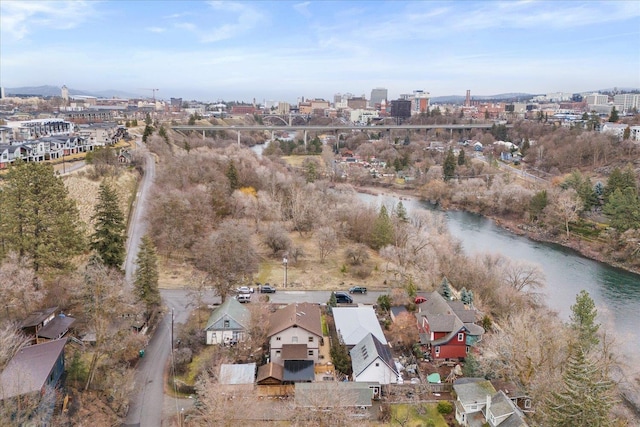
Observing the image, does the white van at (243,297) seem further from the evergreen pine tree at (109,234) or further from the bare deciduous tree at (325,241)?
the bare deciduous tree at (325,241)

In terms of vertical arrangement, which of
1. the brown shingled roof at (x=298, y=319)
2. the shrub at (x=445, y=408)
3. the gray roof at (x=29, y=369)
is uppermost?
the gray roof at (x=29, y=369)

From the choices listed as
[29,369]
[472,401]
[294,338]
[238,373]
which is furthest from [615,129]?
[29,369]

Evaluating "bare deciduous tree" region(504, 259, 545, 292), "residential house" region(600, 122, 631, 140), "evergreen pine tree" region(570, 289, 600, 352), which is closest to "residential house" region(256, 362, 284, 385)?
"evergreen pine tree" region(570, 289, 600, 352)

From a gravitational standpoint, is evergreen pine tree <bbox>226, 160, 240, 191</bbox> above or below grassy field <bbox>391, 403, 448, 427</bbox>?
above

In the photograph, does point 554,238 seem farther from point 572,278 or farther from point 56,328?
point 56,328

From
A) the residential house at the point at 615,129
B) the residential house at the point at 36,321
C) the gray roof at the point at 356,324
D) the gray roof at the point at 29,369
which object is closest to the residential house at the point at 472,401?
the gray roof at the point at 356,324

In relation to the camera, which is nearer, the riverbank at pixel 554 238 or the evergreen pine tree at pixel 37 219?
the evergreen pine tree at pixel 37 219

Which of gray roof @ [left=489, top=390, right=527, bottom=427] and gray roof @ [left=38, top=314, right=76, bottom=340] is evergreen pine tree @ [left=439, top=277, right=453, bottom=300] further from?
gray roof @ [left=38, top=314, right=76, bottom=340]
